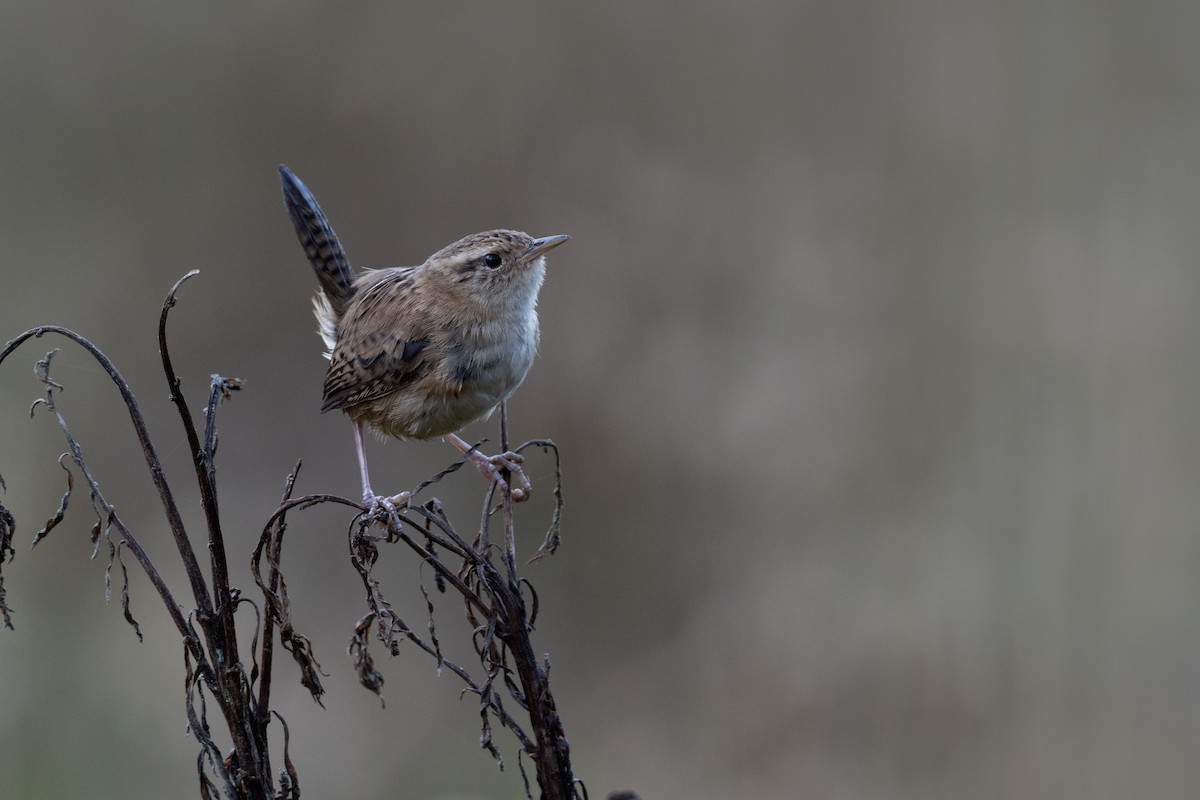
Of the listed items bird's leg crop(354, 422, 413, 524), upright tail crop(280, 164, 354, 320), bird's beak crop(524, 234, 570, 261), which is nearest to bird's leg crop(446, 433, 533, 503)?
bird's leg crop(354, 422, 413, 524)

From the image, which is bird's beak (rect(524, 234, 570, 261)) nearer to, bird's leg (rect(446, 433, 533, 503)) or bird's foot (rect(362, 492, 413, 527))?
bird's leg (rect(446, 433, 533, 503))

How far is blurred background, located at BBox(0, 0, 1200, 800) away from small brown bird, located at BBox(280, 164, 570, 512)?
1811mm

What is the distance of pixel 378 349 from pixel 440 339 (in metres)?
0.17

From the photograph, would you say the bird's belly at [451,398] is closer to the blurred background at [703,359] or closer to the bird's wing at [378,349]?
the bird's wing at [378,349]

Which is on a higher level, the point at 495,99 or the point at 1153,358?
the point at 495,99

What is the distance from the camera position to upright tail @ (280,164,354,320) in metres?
2.80

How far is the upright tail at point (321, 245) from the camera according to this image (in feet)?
9.20

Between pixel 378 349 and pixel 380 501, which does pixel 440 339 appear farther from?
pixel 380 501

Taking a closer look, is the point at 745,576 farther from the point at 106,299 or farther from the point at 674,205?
the point at 106,299

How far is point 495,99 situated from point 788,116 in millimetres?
1322

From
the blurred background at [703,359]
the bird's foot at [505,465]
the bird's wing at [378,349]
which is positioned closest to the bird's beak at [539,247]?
the bird's wing at [378,349]

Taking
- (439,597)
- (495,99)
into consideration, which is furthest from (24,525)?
(495,99)

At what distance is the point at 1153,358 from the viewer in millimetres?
3951

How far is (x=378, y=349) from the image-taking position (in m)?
2.47
